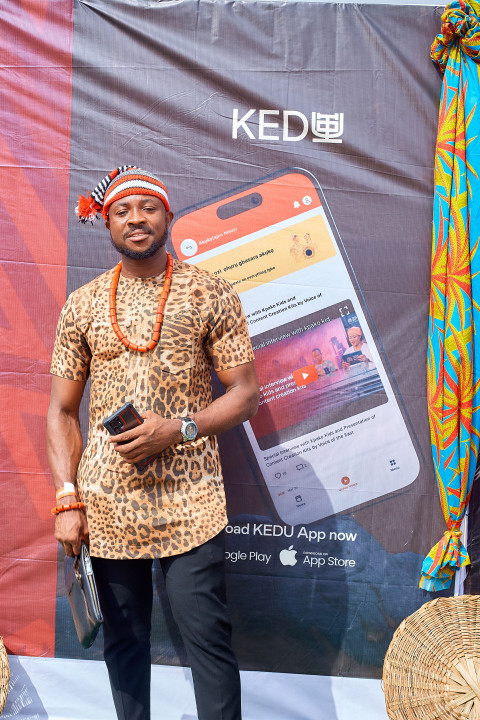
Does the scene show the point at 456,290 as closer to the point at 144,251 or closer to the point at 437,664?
the point at 144,251

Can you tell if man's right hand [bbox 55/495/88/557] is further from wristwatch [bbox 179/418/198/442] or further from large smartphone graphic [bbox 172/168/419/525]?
large smartphone graphic [bbox 172/168/419/525]

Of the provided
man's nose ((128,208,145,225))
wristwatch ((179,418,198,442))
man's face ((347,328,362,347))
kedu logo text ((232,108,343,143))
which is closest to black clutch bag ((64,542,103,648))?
wristwatch ((179,418,198,442))

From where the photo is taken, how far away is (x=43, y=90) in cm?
274

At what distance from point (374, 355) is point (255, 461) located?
2.10 feet

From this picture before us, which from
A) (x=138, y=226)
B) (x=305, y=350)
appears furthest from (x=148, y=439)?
(x=305, y=350)

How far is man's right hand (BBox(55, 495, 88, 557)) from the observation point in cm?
208

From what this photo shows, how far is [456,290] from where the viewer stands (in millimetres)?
2588

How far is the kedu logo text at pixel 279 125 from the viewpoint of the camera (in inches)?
107

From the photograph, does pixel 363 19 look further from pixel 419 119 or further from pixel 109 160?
pixel 109 160

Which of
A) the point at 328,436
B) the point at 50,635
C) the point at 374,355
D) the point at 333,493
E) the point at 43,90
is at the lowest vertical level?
the point at 50,635

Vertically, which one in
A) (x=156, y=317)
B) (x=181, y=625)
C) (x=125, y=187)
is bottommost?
(x=181, y=625)

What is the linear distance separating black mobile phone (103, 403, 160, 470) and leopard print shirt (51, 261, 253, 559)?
0.46 ft

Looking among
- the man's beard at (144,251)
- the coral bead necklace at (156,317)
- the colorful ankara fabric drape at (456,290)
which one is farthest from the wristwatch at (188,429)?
the colorful ankara fabric drape at (456,290)

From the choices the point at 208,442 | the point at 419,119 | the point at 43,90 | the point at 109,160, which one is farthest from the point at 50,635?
the point at 419,119
